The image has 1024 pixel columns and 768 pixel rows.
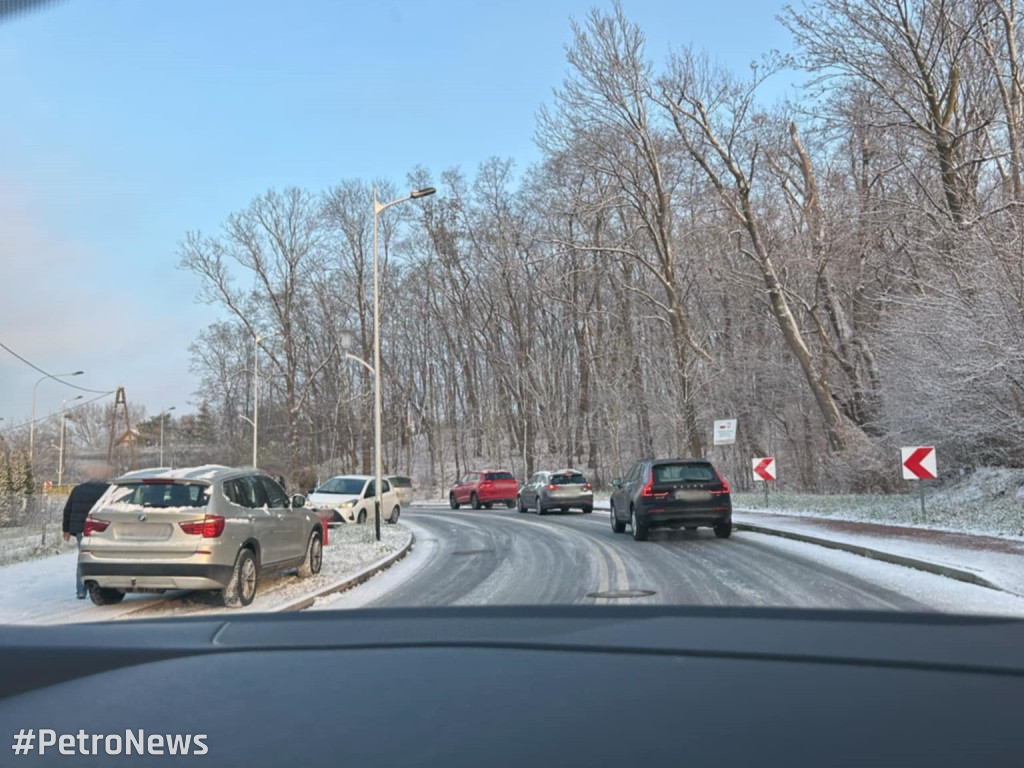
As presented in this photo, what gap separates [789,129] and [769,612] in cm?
2701

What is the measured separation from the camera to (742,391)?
3362cm

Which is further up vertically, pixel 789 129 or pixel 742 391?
pixel 789 129

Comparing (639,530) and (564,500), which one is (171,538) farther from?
(564,500)

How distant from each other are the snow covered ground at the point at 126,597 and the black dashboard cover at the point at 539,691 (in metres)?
5.83

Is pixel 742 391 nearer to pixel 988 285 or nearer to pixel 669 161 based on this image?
pixel 669 161

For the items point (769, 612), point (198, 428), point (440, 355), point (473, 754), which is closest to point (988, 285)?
point (769, 612)

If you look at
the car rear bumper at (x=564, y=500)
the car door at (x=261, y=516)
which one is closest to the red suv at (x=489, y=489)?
the car rear bumper at (x=564, y=500)

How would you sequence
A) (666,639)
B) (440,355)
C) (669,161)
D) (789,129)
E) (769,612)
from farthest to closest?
(440,355), (669,161), (789,129), (769,612), (666,639)

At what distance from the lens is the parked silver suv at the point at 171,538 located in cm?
897

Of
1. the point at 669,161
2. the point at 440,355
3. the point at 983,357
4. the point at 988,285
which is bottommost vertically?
the point at 983,357

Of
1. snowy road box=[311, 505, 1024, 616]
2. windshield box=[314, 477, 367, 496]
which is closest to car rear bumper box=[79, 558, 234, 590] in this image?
snowy road box=[311, 505, 1024, 616]

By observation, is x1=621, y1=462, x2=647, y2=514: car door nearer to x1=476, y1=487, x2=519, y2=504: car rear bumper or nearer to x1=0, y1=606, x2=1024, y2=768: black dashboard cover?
x1=0, y1=606, x2=1024, y2=768: black dashboard cover

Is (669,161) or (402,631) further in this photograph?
(669,161)

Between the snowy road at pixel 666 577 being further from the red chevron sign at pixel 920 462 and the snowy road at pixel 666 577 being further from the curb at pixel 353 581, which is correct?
the red chevron sign at pixel 920 462
